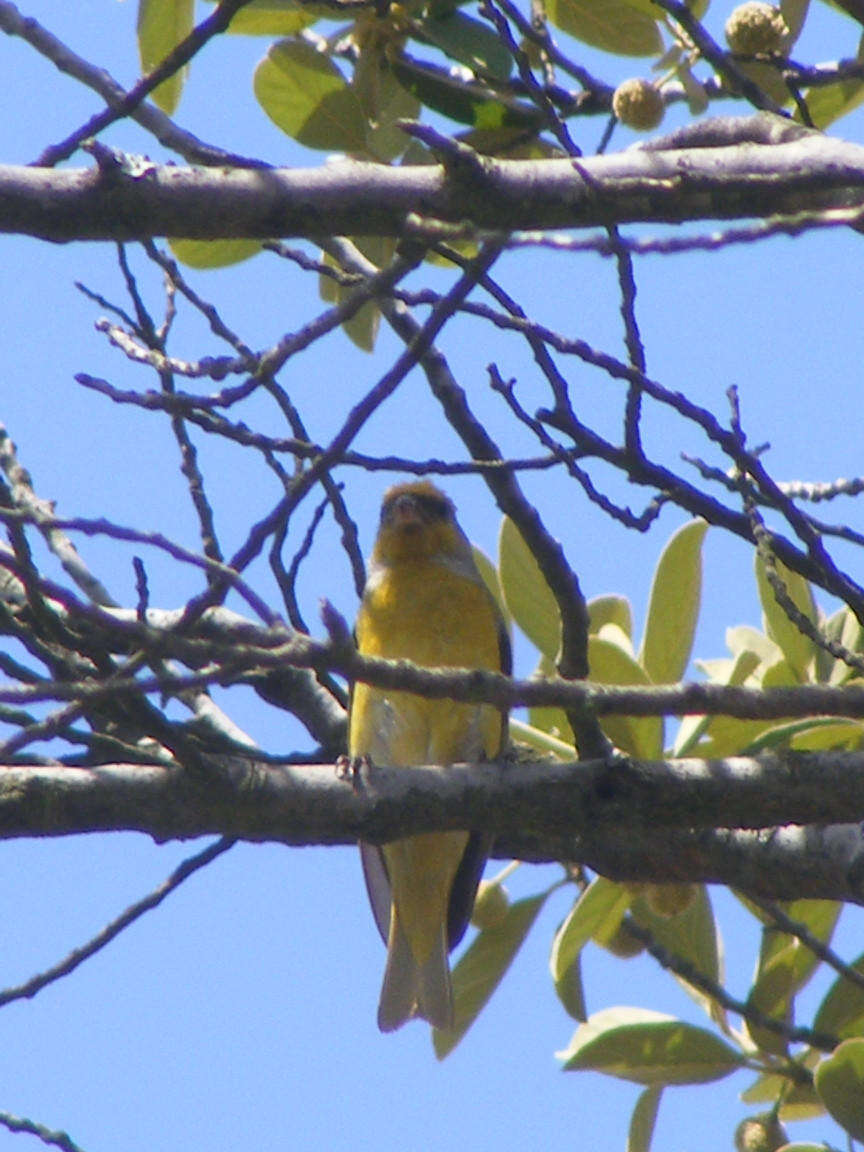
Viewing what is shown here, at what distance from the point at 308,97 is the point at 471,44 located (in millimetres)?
472

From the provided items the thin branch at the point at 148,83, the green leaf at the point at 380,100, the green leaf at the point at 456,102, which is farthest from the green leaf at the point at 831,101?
the thin branch at the point at 148,83

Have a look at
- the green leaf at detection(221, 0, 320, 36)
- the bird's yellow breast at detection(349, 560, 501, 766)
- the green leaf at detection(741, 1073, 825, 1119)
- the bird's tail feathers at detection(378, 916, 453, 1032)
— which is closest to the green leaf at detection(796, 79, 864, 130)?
the green leaf at detection(221, 0, 320, 36)

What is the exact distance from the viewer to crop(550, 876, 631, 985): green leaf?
3.97m

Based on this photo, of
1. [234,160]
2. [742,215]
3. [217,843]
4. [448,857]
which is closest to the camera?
[742,215]

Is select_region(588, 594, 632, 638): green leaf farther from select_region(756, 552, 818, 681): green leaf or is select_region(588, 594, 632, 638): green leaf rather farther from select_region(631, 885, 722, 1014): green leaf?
select_region(631, 885, 722, 1014): green leaf

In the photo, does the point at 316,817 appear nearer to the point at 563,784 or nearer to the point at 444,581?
the point at 563,784

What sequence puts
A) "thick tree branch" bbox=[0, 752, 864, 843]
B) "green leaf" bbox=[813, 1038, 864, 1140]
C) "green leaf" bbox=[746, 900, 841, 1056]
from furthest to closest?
"green leaf" bbox=[746, 900, 841, 1056]
"green leaf" bbox=[813, 1038, 864, 1140]
"thick tree branch" bbox=[0, 752, 864, 843]

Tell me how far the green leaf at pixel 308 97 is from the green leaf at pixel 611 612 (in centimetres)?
151

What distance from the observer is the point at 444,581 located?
621 centimetres

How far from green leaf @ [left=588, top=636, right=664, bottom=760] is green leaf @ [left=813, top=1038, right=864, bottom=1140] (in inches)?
34.4

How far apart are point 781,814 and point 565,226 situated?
1400mm

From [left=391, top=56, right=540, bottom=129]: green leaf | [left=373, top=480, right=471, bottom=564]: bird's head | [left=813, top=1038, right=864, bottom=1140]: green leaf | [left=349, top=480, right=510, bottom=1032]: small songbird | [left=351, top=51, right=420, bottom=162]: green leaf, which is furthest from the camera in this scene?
[left=373, top=480, right=471, bottom=564]: bird's head

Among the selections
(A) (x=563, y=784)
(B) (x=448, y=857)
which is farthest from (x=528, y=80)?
(B) (x=448, y=857)

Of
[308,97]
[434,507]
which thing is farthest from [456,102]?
[434,507]
